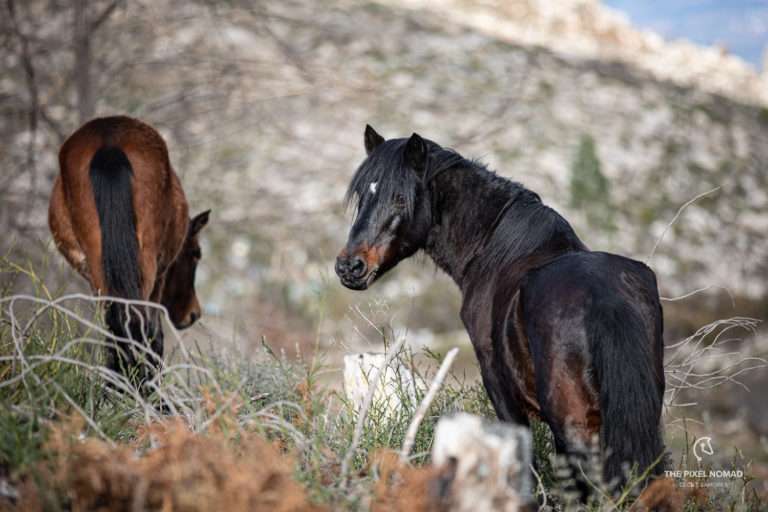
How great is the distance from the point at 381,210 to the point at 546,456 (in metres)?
1.39

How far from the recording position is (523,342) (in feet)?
9.76

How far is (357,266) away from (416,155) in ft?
2.03

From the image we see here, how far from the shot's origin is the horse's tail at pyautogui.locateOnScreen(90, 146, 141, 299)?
4309 mm

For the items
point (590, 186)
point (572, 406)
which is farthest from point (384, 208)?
point (590, 186)

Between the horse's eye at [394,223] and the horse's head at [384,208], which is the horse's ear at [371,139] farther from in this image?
the horse's eye at [394,223]

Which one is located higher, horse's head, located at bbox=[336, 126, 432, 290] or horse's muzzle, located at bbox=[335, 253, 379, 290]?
horse's head, located at bbox=[336, 126, 432, 290]

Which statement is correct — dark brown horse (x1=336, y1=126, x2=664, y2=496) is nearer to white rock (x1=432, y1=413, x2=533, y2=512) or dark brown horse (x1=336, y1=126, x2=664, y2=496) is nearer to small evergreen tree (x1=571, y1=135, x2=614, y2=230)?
white rock (x1=432, y1=413, x2=533, y2=512)

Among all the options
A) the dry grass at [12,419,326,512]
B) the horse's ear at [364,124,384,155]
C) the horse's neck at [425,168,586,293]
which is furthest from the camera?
the horse's ear at [364,124,384,155]

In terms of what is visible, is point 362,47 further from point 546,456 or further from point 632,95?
point 546,456

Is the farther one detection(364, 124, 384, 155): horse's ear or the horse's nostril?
detection(364, 124, 384, 155): horse's ear

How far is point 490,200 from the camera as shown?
3652 mm

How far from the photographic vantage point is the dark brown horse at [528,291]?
2.58 m

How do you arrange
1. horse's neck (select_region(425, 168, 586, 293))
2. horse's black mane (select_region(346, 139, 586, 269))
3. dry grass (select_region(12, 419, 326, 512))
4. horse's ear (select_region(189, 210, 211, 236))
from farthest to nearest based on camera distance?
1. horse's ear (select_region(189, 210, 211, 236))
2. horse's neck (select_region(425, 168, 586, 293))
3. horse's black mane (select_region(346, 139, 586, 269))
4. dry grass (select_region(12, 419, 326, 512))

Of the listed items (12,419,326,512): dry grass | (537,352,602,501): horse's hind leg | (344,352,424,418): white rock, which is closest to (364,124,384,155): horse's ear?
(344,352,424,418): white rock
